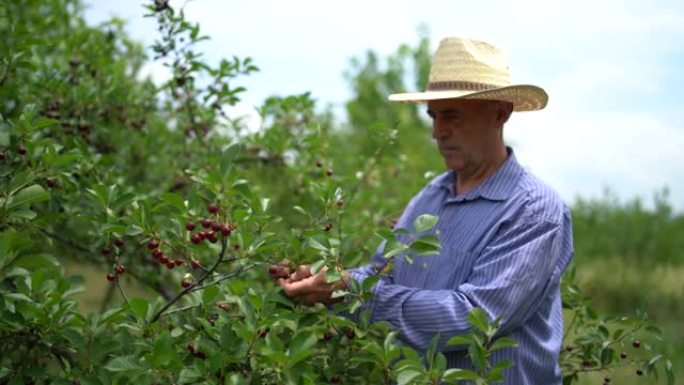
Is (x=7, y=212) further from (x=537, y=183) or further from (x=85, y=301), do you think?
(x=85, y=301)

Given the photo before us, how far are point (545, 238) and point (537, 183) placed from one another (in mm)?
289

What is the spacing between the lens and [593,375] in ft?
31.2

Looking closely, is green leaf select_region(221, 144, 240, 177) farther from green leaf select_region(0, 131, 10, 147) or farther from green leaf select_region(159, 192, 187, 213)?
green leaf select_region(0, 131, 10, 147)

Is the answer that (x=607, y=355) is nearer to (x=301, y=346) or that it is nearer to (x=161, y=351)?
(x=301, y=346)

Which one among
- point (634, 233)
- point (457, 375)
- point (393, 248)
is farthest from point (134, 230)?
point (634, 233)

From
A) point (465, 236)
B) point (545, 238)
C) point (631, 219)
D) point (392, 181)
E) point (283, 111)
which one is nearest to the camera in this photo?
point (545, 238)

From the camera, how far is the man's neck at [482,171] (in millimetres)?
2986

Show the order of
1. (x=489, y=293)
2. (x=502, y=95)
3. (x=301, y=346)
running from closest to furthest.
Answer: (x=301, y=346) → (x=489, y=293) → (x=502, y=95)

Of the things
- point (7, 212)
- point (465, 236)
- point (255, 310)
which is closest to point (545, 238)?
point (465, 236)

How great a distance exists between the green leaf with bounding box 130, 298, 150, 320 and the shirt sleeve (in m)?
0.63

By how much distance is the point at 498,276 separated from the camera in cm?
253

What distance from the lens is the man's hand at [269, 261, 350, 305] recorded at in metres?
2.38

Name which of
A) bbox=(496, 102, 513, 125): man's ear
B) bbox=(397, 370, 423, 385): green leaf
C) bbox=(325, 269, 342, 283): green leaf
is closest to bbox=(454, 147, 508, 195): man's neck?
bbox=(496, 102, 513, 125): man's ear

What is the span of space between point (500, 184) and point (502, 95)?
0.33 metres
